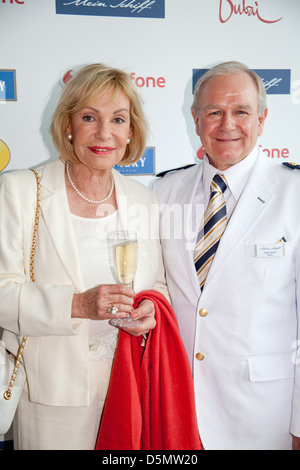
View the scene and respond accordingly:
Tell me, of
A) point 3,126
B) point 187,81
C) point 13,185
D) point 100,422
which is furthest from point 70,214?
point 187,81

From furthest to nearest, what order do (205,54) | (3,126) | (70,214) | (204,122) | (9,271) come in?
(205,54) → (3,126) → (204,122) → (70,214) → (9,271)

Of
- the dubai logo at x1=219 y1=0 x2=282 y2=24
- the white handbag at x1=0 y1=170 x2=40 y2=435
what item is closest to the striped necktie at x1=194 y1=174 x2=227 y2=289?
the white handbag at x1=0 y1=170 x2=40 y2=435

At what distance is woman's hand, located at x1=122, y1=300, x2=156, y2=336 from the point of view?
1.70 m

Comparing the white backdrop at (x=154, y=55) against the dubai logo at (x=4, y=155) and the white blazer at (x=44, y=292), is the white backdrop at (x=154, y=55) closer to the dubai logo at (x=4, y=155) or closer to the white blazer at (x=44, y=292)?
the dubai logo at (x=4, y=155)

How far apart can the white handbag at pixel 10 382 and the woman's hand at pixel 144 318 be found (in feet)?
1.44

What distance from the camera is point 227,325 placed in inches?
70.0

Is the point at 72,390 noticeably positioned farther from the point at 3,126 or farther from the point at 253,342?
the point at 3,126

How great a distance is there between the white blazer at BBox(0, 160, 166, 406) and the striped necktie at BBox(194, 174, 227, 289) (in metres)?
0.52

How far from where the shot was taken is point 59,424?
1.77 metres

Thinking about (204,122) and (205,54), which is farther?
(205,54)

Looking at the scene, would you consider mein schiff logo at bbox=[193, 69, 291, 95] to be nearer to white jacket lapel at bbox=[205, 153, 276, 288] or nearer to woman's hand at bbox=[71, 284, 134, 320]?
white jacket lapel at bbox=[205, 153, 276, 288]

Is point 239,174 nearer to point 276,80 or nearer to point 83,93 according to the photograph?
point 83,93

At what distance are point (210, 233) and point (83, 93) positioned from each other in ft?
2.62

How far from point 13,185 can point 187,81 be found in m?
1.72
